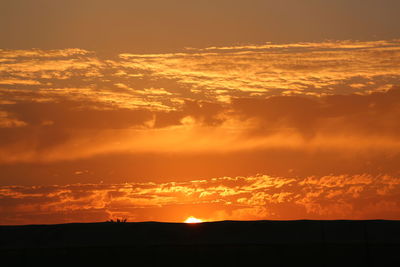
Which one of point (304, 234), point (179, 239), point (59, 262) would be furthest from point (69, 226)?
point (304, 234)

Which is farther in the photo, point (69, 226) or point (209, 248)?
point (69, 226)

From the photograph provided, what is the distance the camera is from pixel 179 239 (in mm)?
18375

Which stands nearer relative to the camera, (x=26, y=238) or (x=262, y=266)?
(x=262, y=266)

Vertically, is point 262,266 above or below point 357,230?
below

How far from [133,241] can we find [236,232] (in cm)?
285

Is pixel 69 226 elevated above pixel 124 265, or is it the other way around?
pixel 69 226

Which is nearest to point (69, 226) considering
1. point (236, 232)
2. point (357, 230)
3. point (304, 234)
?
point (236, 232)

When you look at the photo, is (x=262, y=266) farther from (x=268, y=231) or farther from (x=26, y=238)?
(x=26, y=238)

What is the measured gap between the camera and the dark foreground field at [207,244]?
57.2ft

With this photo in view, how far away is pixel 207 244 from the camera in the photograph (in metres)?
18.1

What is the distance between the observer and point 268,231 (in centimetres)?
1827

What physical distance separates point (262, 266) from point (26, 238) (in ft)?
22.2

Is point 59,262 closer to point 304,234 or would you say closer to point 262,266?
point 262,266

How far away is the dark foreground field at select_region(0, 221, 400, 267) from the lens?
57.2 feet
